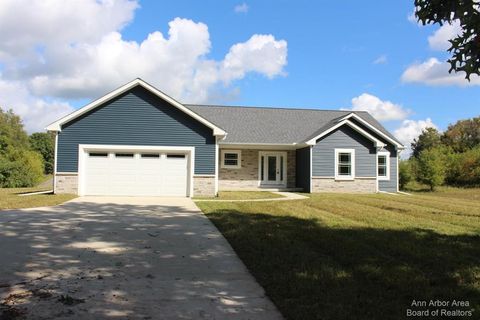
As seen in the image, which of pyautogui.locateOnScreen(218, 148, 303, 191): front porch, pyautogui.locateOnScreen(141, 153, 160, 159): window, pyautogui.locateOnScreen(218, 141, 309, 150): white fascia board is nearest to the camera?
pyautogui.locateOnScreen(141, 153, 160, 159): window

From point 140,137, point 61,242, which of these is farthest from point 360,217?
point 140,137

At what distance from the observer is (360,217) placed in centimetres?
1234

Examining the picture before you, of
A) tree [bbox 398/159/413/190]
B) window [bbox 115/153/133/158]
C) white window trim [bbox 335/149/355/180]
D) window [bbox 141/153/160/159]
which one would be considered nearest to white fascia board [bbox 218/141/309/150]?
white window trim [bbox 335/149/355/180]

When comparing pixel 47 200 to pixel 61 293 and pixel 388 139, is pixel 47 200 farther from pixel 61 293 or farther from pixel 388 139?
pixel 388 139

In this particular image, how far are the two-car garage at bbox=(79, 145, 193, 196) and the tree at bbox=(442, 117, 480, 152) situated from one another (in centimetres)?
4859

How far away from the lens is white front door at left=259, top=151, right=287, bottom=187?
26.6m

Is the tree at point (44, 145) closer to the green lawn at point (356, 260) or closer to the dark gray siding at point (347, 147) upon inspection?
the dark gray siding at point (347, 147)

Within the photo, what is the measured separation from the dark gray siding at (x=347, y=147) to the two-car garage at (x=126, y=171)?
789 cm

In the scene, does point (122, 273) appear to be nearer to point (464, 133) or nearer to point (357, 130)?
point (357, 130)

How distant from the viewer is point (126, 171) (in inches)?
776

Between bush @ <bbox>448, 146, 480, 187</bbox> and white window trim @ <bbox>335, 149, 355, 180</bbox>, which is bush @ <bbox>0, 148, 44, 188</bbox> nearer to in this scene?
white window trim @ <bbox>335, 149, 355, 180</bbox>

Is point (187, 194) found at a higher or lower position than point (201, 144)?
lower

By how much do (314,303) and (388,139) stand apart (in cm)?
2242

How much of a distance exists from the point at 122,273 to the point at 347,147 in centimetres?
1998
